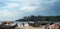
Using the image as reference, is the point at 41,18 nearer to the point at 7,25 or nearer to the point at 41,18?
the point at 41,18

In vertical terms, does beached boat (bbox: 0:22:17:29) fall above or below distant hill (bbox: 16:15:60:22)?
below

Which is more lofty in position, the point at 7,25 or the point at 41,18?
the point at 41,18

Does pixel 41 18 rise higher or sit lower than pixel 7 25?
higher

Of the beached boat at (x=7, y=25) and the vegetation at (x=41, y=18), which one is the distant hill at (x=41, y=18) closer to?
the vegetation at (x=41, y=18)

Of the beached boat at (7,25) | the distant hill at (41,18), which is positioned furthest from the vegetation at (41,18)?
the beached boat at (7,25)

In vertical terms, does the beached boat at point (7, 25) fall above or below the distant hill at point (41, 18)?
below

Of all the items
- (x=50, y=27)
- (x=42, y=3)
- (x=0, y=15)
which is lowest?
(x=50, y=27)

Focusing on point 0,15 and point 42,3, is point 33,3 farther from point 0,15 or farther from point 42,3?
point 0,15

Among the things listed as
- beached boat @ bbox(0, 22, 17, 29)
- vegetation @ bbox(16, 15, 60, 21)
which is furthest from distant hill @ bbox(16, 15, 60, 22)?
beached boat @ bbox(0, 22, 17, 29)

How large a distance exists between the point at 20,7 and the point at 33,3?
32cm

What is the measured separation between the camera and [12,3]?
12.0 feet

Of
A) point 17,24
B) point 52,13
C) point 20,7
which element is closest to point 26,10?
point 20,7

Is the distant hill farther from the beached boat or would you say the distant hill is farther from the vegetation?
the beached boat

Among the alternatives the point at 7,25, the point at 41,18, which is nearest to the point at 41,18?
the point at 41,18
